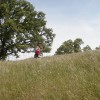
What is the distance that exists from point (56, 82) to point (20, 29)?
3666 centimetres

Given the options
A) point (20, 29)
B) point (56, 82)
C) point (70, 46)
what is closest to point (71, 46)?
point (70, 46)

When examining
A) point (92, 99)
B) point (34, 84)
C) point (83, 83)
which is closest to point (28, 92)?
point (34, 84)

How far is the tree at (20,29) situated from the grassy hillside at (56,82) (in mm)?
33146

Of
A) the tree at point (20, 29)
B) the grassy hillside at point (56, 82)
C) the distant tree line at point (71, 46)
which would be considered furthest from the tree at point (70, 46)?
the grassy hillside at point (56, 82)

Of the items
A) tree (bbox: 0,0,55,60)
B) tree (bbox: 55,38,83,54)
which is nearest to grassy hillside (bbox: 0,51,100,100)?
tree (bbox: 0,0,55,60)

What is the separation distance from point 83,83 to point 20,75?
122 inches

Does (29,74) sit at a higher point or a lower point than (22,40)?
lower

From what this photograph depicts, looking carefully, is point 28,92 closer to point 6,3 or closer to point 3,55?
point 3,55

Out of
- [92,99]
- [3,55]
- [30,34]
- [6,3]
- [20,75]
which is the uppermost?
[6,3]

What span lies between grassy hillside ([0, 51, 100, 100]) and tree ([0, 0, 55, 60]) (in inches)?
1305

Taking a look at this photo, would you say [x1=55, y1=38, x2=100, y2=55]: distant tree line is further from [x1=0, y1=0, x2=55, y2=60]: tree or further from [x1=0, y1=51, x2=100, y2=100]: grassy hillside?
[x1=0, y1=51, x2=100, y2=100]: grassy hillside

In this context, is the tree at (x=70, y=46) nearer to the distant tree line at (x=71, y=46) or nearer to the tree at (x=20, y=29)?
the distant tree line at (x=71, y=46)

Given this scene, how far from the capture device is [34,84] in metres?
8.91

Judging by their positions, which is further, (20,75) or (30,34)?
(30,34)
